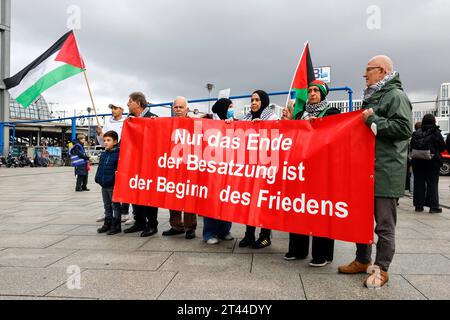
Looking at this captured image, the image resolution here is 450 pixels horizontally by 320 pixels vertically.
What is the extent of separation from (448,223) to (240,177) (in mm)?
4116

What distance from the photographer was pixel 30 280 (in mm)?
3252

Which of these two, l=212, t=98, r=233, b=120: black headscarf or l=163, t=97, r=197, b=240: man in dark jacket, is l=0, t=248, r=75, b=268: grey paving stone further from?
l=212, t=98, r=233, b=120: black headscarf

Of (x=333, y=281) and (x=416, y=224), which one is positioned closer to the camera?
(x=333, y=281)

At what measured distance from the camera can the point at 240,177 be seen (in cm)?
402

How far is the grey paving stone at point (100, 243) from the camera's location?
444 cm

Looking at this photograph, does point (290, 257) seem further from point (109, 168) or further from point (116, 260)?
point (109, 168)

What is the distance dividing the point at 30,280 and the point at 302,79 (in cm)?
376

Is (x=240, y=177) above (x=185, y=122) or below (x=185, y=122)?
below

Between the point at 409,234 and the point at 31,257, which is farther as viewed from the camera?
the point at 409,234

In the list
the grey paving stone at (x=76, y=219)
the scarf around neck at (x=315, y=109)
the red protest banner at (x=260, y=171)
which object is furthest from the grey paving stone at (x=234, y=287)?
the grey paving stone at (x=76, y=219)

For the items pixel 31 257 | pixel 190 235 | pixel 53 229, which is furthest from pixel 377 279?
pixel 53 229
